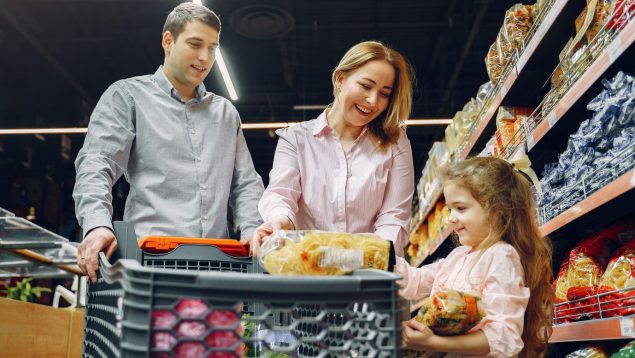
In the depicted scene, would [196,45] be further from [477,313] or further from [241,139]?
[477,313]

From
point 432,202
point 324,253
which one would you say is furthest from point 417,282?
point 432,202

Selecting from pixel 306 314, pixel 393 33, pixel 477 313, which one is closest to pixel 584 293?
pixel 477 313

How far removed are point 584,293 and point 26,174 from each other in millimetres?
11911

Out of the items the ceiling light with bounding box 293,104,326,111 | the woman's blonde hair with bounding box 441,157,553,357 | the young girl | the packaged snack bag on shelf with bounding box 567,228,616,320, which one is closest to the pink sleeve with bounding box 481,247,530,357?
the young girl

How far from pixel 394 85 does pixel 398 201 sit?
1.20 ft

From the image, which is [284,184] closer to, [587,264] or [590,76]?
[590,76]

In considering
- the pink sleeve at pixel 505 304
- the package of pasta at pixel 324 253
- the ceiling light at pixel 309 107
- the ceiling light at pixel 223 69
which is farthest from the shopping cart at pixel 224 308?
the ceiling light at pixel 309 107

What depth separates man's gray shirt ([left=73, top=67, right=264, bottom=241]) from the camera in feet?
5.99

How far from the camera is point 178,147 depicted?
1.91 meters

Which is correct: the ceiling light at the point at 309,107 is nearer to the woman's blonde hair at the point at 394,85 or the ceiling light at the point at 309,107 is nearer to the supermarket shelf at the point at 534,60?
the supermarket shelf at the point at 534,60

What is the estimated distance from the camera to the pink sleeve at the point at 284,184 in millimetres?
1695

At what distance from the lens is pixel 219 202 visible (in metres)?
1.93

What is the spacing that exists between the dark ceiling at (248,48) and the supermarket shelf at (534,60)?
4041 millimetres

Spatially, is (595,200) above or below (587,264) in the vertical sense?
above
